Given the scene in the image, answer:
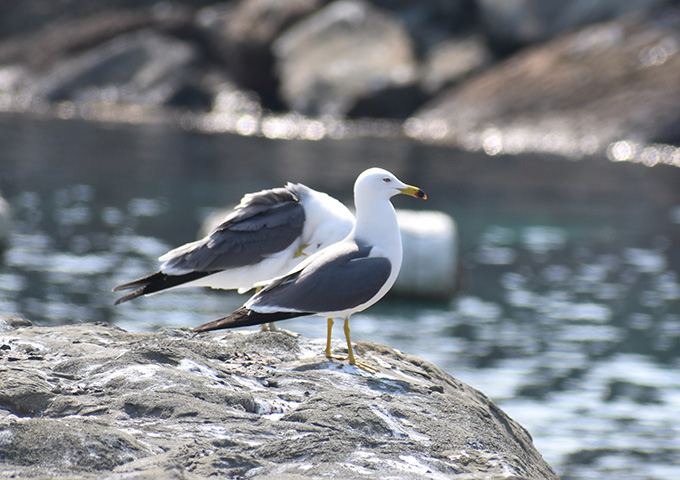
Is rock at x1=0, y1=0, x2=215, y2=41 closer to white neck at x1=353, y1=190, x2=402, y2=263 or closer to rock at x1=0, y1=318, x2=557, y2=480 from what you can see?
white neck at x1=353, y1=190, x2=402, y2=263

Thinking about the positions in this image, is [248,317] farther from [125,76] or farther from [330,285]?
[125,76]

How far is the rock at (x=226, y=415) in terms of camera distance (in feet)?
14.6

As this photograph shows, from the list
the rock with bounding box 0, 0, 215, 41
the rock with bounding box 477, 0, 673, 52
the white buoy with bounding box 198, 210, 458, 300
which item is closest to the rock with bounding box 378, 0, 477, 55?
the rock with bounding box 477, 0, 673, 52

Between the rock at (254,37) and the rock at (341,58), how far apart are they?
0.73 metres

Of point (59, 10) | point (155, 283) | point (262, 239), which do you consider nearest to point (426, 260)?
point (262, 239)

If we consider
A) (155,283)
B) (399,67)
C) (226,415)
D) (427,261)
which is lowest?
(427,261)

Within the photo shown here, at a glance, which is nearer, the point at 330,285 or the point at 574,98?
the point at 330,285

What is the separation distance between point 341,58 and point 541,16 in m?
8.09

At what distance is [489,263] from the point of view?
17.7 metres

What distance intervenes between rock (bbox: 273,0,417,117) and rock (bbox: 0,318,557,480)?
33.0 metres

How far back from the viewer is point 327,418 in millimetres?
5090

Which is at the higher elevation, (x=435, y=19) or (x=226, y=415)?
(x=435, y=19)

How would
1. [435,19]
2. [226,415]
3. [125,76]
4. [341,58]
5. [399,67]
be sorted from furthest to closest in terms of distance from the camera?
[435,19] → [125,76] → [341,58] → [399,67] → [226,415]

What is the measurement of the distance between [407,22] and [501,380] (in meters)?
33.4
